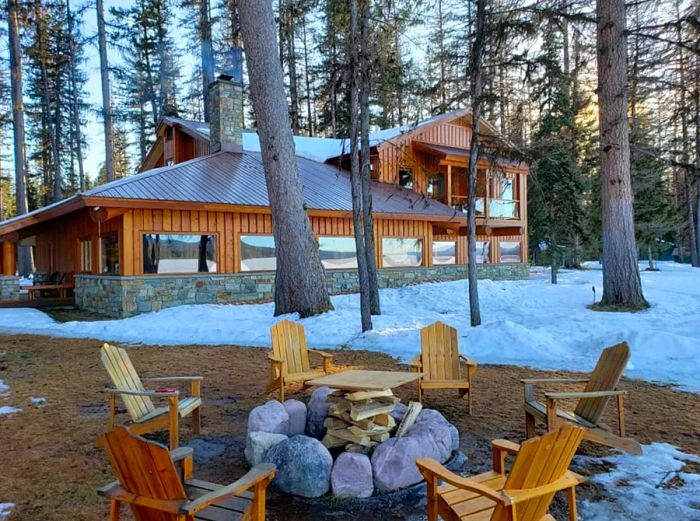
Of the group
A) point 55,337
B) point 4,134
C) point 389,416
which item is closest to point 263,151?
point 55,337

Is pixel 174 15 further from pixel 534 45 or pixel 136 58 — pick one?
pixel 534 45

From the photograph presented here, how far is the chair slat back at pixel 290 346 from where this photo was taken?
5250mm

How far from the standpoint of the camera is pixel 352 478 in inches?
123

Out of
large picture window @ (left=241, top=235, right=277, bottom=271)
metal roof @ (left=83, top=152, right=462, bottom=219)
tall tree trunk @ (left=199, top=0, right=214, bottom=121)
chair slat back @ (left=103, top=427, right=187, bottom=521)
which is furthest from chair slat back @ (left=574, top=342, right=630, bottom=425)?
tall tree trunk @ (left=199, top=0, right=214, bottom=121)

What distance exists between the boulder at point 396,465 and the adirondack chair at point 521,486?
71cm

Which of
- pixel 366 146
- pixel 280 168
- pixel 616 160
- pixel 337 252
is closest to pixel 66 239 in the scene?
pixel 337 252

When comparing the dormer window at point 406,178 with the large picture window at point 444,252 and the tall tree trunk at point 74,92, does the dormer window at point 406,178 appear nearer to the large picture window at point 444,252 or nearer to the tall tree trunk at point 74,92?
the large picture window at point 444,252

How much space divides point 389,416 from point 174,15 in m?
27.8

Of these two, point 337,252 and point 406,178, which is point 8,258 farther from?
point 406,178

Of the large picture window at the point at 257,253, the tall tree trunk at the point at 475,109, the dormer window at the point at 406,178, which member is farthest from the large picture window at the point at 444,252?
the tall tree trunk at the point at 475,109

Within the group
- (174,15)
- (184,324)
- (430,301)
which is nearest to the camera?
(184,324)

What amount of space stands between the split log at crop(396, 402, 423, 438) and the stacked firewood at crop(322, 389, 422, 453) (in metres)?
0.07

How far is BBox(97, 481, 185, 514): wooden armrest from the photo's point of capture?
1997mm

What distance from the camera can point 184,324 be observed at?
32.4 ft
